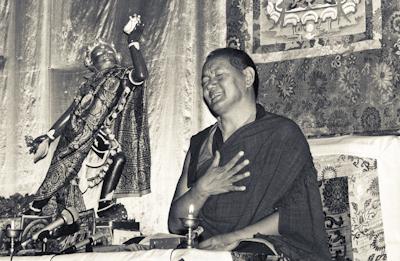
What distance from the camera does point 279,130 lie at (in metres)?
3.88

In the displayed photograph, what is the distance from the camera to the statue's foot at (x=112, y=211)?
4.80 meters

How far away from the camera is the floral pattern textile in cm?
419

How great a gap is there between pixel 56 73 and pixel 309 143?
1723 mm

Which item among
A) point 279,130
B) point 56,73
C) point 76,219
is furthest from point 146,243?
point 56,73

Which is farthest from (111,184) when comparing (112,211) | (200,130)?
(200,130)

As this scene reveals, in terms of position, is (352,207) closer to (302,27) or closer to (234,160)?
(234,160)

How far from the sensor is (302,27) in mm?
4453

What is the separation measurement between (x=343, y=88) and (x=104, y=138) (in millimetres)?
1374

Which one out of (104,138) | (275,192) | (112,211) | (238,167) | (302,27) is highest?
(302,27)

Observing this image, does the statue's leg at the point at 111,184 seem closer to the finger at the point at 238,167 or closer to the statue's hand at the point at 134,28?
the statue's hand at the point at 134,28

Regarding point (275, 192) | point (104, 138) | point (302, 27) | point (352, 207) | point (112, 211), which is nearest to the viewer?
point (275, 192)

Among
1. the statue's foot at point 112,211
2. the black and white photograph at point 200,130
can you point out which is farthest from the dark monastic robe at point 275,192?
the statue's foot at point 112,211

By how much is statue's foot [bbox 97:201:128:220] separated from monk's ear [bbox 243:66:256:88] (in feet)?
3.77

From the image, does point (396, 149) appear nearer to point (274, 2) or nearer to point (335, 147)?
point (335, 147)
